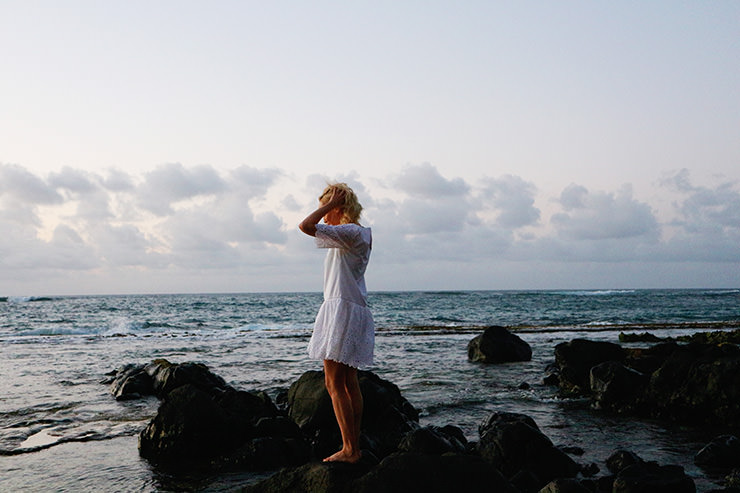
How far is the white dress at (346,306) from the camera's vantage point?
477 centimetres

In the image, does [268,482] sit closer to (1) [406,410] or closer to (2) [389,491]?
(2) [389,491]

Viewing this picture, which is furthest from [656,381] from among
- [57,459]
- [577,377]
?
[57,459]

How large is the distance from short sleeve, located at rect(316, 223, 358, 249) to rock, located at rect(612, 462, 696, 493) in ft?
11.1

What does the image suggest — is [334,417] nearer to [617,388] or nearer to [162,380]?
[162,380]

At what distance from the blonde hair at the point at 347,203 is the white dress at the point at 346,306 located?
13 centimetres

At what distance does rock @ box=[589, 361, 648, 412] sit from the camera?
9742mm

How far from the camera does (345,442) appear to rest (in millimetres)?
4918

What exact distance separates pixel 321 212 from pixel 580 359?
30.4ft

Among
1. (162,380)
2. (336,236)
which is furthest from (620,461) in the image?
(162,380)

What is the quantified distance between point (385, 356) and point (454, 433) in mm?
11249

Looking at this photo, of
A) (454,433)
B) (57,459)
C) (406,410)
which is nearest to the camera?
(57,459)

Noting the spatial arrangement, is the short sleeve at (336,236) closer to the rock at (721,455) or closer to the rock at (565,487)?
the rock at (565,487)

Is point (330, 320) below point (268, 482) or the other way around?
the other way around

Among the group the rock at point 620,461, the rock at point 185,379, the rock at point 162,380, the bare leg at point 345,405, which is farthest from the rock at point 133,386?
the rock at point 620,461
